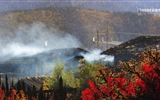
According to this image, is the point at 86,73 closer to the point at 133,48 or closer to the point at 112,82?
the point at 133,48

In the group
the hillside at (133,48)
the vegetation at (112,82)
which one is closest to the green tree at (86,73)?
the vegetation at (112,82)

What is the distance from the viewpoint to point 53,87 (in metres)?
68.1

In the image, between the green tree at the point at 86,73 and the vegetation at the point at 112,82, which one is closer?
the vegetation at the point at 112,82

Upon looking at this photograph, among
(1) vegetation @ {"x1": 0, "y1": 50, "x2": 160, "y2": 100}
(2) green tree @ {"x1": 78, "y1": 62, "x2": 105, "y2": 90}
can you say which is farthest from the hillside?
(2) green tree @ {"x1": 78, "y1": 62, "x2": 105, "y2": 90}

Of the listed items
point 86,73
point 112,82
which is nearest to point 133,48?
point 86,73

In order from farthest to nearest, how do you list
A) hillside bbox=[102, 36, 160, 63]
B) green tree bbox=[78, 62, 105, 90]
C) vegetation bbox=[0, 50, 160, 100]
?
hillside bbox=[102, 36, 160, 63], green tree bbox=[78, 62, 105, 90], vegetation bbox=[0, 50, 160, 100]

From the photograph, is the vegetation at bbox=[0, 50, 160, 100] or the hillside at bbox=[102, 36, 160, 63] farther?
the hillside at bbox=[102, 36, 160, 63]

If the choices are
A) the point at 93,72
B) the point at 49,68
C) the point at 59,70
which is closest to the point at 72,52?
the point at 49,68

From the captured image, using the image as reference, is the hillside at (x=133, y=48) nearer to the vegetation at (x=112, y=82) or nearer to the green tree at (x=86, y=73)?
the vegetation at (x=112, y=82)

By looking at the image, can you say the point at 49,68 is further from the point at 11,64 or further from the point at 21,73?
the point at 11,64

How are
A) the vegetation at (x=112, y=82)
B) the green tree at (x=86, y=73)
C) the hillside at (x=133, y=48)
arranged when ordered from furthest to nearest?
the hillside at (x=133, y=48) < the green tree at (x=86, y=73) < the vegetation at (x=112, y=82)

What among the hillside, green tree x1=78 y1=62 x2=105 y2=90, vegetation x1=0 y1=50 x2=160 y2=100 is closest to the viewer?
vegetation x1=0 y1=50 x2=160 y2=100

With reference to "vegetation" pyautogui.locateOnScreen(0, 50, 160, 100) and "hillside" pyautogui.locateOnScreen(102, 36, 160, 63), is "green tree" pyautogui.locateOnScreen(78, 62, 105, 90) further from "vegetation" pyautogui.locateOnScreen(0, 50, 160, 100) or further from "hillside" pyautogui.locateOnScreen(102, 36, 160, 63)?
"hillside" pyautogui.locateOnScreen(102, 36, 160, 63)

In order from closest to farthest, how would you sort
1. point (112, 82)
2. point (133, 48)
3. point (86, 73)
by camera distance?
point (112, 82)
point (86, 73)
point (133, 48)
